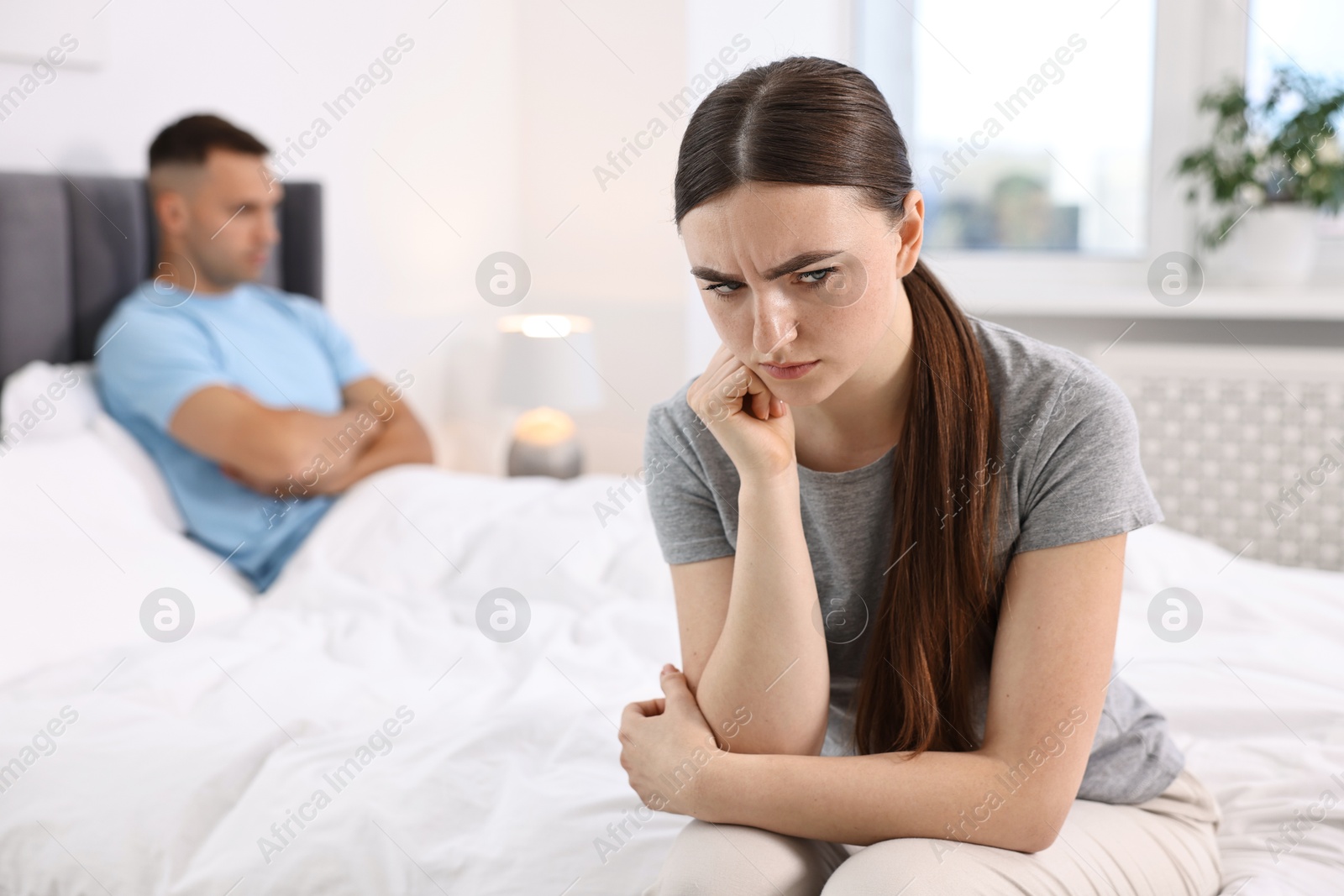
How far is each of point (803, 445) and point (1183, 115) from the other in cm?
226

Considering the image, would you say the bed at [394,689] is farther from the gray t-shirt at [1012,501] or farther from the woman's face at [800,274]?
the woman's face at [800,274]

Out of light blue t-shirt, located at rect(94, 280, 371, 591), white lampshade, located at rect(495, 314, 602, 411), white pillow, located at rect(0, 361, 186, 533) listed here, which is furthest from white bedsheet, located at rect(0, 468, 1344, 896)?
white lampshade, located at rect(495, 314, 602, 411)

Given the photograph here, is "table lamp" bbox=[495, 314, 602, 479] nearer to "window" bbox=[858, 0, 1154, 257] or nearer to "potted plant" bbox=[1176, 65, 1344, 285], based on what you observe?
"window" bbox=[858, 0, 1154, 257]

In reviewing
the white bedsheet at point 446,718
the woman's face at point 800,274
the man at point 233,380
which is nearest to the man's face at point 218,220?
the man at point 233,380

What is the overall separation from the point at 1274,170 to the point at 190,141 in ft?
7.70

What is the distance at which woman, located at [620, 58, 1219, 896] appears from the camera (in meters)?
0.81

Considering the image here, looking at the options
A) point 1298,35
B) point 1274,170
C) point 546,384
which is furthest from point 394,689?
point 1298,35

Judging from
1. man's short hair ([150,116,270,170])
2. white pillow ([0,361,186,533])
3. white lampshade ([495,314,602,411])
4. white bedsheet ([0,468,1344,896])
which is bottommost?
white bedsheet ([0,468,1344,896])

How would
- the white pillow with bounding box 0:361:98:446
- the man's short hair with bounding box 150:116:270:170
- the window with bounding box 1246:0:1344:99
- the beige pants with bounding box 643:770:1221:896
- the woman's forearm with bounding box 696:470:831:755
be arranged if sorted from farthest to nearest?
the window with bounding box 1246:0:1344:99 → the man's short hair with bounding box 150:116:270:170 → the white pillow with bounding box 0:361:98:446 → the woman's forearm with bounding box 696:470:831:755 → the beige pants with bounding box 643:770:1221:896

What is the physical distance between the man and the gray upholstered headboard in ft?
0.11

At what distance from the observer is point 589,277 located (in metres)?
3.08

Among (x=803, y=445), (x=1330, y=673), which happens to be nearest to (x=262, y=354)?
(x=803, y=445)

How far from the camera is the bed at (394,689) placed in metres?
0.99

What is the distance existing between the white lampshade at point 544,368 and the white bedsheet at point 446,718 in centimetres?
87
